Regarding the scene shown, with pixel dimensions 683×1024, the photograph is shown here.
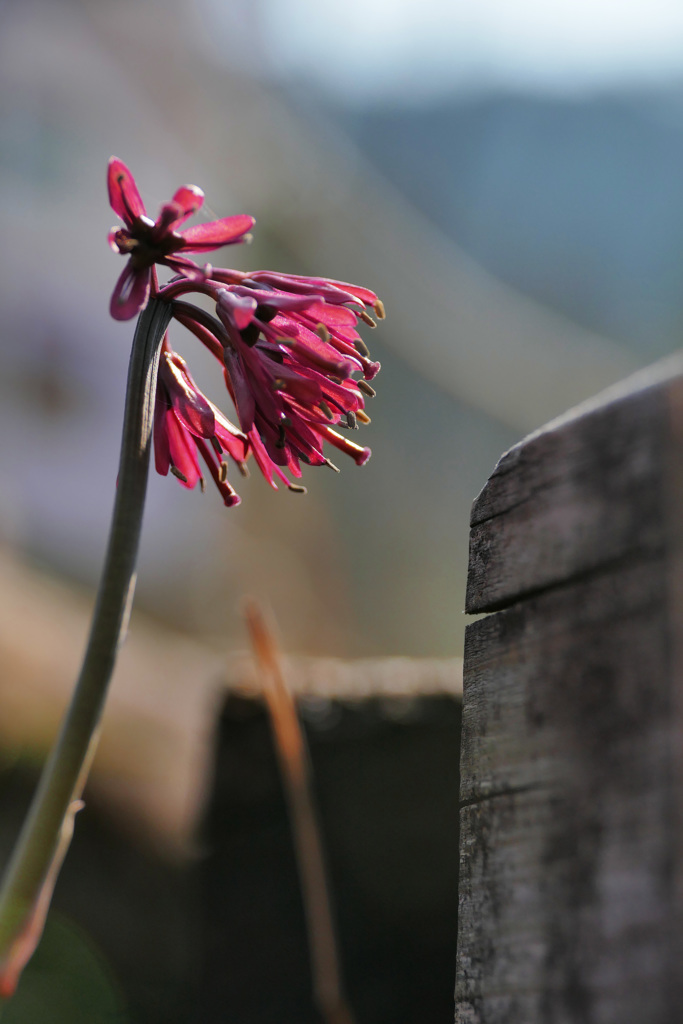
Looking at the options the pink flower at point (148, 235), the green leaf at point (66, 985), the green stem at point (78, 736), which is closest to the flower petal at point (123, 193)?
the pink flower at point (148, 235)

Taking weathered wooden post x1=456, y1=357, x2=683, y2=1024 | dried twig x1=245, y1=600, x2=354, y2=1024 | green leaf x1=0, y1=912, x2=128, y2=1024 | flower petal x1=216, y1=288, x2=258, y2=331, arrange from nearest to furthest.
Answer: weathered wooden post x1=456, y1=357, x2=683, y2=1024 → flower petal x1=216, y1=288, x2=258, y2=331 → dried twig x1=245, y1=600, x2=354, y2=1024 → green leaf x1=0, y1=912, x2=128, y2=1024

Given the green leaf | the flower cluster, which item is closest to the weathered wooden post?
the flower cluster

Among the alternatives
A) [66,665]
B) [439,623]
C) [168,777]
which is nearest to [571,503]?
[168,777]

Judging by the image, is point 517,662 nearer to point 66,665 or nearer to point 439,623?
point 66,665

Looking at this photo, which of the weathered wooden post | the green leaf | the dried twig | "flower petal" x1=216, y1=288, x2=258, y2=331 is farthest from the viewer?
the green leaf

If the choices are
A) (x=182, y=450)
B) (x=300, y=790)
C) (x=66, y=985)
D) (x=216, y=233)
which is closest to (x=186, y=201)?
(x=216, y=233)

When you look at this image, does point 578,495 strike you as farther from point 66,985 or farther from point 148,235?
point 66,985

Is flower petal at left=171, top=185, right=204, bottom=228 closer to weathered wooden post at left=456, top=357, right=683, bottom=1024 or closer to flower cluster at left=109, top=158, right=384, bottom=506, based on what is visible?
flower cluster at left=109, top=158, right=384, bottom=506

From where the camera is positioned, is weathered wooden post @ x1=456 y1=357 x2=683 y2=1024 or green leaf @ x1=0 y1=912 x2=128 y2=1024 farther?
green leaf @ x1=0 y1=912 x2=128 y2=1024
